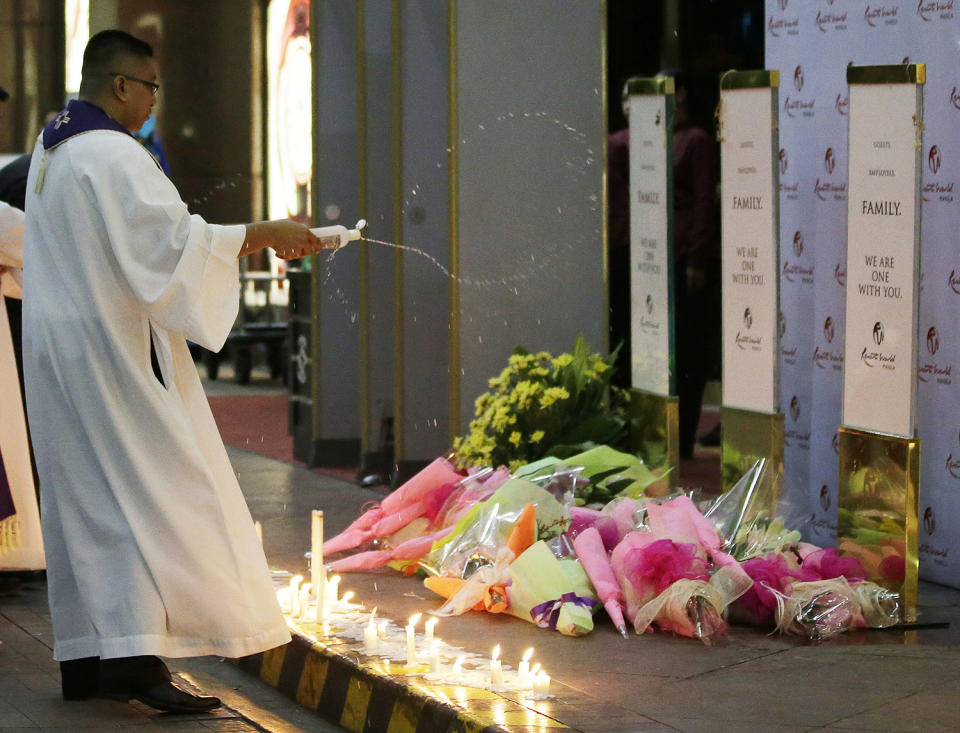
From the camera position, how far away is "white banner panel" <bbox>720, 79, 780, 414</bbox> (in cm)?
648

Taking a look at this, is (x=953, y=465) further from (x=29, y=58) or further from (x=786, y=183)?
(x=29, y=58)

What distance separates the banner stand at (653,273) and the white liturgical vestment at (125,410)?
8.51ft

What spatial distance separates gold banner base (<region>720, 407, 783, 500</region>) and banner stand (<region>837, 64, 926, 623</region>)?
1.56 feet

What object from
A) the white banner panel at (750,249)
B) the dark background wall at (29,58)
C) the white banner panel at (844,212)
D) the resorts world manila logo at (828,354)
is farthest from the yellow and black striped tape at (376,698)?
the dark background wall at (29,58)

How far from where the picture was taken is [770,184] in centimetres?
647

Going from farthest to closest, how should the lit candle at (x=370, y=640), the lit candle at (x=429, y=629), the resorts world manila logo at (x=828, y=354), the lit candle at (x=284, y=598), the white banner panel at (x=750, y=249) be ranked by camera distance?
the resorts world manila logo at (x=828, y=354) → the white banner panel at (x=750, y=249) → the lit candle at (x=284, y=598) → the lit candle at (x=370, y=640) → the lit candle at (x=429, y=629)

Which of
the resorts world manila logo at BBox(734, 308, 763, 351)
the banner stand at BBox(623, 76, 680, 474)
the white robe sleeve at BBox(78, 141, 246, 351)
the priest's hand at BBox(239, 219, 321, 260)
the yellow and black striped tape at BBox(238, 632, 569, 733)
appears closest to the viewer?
the yellow and black striped tape at BBox(238, 632, 569, 733)

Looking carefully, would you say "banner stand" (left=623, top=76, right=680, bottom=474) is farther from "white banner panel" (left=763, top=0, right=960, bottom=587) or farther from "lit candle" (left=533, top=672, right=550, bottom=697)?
"lit candle" (left=533, top=672, right=550, bottom=697)

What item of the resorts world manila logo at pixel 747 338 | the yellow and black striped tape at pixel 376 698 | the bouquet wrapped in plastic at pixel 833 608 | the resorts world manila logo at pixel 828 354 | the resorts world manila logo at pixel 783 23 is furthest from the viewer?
the resorts world manila logo at pixel 783 23

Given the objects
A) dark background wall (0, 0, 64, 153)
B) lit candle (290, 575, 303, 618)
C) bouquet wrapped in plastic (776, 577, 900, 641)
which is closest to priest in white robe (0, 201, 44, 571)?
lit candle (290, 575, 303, 618)

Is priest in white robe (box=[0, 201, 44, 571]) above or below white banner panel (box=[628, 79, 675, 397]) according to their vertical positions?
below

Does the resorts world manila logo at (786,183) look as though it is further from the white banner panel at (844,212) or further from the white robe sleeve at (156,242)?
the white robe sleeve at (156,242)

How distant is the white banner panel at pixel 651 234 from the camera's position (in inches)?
279

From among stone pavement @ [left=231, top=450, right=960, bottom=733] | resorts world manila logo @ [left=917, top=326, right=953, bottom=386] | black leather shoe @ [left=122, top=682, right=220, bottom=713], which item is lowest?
black leather shoe @ [left=122, top=682, right=220, bottom=713]
